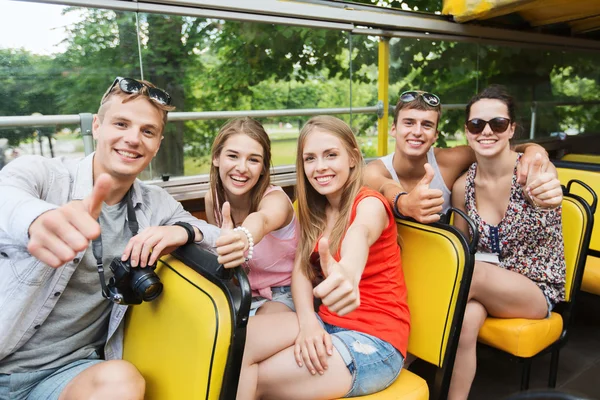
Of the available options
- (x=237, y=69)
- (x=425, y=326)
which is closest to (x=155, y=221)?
(x=425, y=326)

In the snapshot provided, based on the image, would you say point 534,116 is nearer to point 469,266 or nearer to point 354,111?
point 354,111

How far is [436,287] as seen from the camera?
1.69m

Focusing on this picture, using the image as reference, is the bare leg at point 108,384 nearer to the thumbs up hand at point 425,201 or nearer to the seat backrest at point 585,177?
the thumbs up hand at point 425,201

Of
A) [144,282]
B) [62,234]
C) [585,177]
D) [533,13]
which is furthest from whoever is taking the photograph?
[533,13]

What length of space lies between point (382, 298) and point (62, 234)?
1049 millimetres

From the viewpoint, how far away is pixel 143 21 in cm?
246

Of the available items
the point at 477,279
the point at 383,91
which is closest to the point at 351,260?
the point at 477,279

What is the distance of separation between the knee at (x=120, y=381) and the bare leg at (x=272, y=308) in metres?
0.58

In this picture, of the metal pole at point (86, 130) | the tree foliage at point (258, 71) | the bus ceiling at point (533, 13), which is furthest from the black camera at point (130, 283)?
the bus ceiling at point (533, 13)

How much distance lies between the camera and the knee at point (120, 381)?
1.20m

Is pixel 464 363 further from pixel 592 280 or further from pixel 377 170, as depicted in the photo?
pixel 592 280

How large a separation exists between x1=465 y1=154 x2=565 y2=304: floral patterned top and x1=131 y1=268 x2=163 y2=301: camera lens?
1.49 metres

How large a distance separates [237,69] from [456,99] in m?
2.00

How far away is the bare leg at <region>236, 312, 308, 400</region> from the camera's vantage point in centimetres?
147
